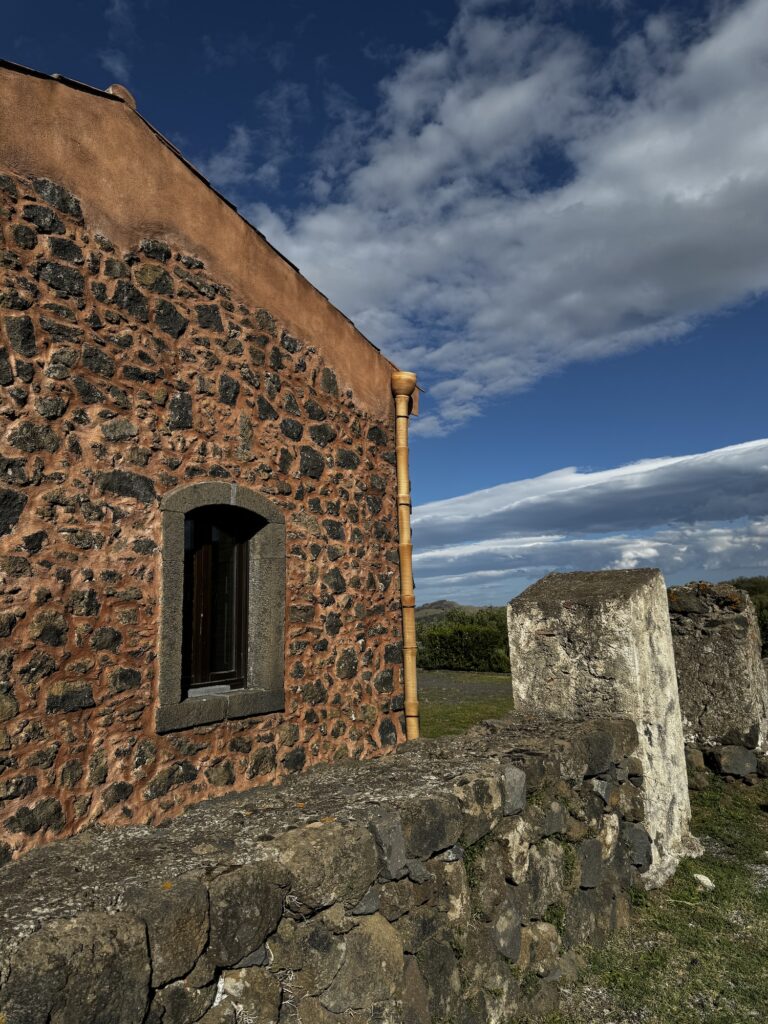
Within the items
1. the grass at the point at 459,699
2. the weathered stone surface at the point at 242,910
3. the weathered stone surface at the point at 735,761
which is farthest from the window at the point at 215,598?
the weathered stone surface at the point at 735,761

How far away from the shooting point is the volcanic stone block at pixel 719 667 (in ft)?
24.6

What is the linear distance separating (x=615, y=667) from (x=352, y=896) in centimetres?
278

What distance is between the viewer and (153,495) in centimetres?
430

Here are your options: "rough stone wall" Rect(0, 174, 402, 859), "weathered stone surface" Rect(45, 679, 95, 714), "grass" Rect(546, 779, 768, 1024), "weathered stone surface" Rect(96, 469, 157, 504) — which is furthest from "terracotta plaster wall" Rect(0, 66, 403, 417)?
"grass" Rect(546, 779, 768, 1024)

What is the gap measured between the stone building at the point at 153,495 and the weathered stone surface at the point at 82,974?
4.83 ft

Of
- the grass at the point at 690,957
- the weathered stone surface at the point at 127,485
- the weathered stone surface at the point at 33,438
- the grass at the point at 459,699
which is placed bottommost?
the grass at the point at 690,957

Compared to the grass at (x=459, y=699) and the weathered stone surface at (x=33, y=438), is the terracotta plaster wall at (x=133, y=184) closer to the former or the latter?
the weathered stone surface at (x=33, y=438)

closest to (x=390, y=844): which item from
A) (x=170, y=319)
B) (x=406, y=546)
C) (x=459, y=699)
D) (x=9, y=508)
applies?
(x=9, y=508)

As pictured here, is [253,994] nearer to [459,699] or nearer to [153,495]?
[153,495]

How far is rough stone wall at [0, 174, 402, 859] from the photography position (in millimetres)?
3666

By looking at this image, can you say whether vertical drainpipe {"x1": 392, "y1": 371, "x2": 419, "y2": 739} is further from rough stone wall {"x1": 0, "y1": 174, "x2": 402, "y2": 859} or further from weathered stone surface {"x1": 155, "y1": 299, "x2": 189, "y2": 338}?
weathered stone surface {"x1": 155, "y1": 299, "x2": 189, "y2": 338}

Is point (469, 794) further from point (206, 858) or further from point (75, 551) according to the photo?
point (75, 551)

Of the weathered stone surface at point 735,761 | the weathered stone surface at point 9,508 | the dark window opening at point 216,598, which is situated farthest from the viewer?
the weathered stone surface at point 735,761

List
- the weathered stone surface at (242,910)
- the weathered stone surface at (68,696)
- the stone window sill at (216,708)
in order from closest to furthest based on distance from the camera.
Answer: the weathered stone surface at (242,910), the weathered stone surface at (68,696), the stone window sill at (216,708)
